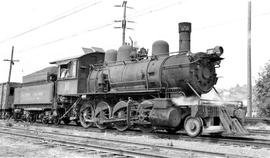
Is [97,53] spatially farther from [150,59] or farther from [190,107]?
[190,107]

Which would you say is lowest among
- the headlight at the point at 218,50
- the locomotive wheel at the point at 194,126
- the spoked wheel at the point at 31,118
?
the spoked wheel at the point at 31,118

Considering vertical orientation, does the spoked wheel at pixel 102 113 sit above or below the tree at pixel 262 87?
below

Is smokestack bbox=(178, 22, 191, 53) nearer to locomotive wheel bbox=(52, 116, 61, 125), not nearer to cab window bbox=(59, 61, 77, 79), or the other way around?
cab window bbox=(59, 61, 77, 79)

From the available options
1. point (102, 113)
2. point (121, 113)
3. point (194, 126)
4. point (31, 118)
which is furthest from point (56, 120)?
point (194, 126)

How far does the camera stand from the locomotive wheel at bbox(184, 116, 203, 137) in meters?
9.95

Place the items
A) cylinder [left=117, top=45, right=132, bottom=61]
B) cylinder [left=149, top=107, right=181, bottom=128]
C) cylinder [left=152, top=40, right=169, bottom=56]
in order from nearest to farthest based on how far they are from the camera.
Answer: cylinder [left=149, top=107, right=181, bottom=128] < cylinder [left=152, top=40, right=169, bottom=56] < cylinder [left=117, top=45, right=132, bottom=61]

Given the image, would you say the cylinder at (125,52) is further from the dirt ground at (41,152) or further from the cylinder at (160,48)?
the dirt ground at (41,152)

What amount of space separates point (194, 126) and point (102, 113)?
16.4ft

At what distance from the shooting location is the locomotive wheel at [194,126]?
9953 mm

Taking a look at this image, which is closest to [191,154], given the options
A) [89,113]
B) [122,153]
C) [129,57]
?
[122,153]

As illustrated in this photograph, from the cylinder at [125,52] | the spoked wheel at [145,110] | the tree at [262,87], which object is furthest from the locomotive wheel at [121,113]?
the tree at [262,87]

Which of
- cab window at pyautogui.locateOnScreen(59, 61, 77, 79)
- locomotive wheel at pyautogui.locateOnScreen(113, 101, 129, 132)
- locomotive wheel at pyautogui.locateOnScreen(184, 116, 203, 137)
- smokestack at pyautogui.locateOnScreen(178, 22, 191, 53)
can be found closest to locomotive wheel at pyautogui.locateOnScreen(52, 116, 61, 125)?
cab window at pyautogui.locateOnScreen(59, 61, 77, 79)

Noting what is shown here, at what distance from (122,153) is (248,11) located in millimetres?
17894

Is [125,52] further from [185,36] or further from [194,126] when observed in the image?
[194,126]
